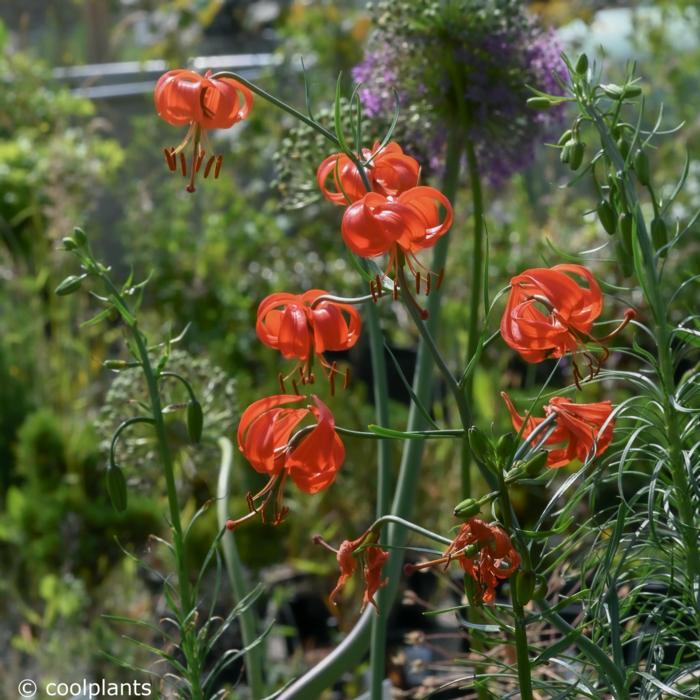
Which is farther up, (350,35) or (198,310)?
(350,35)

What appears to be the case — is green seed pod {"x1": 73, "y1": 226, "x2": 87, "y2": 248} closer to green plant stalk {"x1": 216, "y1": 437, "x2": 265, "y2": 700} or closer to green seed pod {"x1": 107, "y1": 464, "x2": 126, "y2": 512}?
green seed pod {"x1": 107, "y1": 464, "x2": 126, "y2": 512}

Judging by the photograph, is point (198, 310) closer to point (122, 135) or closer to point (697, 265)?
point (697, 265)

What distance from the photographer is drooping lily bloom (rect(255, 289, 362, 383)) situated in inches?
36.2

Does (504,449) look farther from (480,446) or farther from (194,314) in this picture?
(194,314)

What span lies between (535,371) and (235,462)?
4.05 feet

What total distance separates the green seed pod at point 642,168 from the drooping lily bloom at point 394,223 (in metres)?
0.19

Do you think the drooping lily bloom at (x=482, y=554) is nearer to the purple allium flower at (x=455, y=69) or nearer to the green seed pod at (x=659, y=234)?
the green seed pod at (x=659, y=234)

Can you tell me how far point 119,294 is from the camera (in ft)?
3.55

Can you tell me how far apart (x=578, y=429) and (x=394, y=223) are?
20 cm

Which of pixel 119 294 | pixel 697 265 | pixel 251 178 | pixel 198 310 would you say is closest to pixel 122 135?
pixel 251 178

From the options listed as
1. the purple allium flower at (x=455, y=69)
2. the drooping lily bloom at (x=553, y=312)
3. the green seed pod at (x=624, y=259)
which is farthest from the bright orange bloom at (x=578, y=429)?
the purple allium flower at (x=455, y=69)

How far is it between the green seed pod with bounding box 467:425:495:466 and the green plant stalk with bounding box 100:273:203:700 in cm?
35

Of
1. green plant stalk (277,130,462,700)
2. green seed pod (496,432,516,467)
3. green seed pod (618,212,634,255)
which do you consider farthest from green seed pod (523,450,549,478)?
green plant stalk (277,130,462,700)

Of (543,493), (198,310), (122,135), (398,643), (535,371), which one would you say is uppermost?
(122,135)
